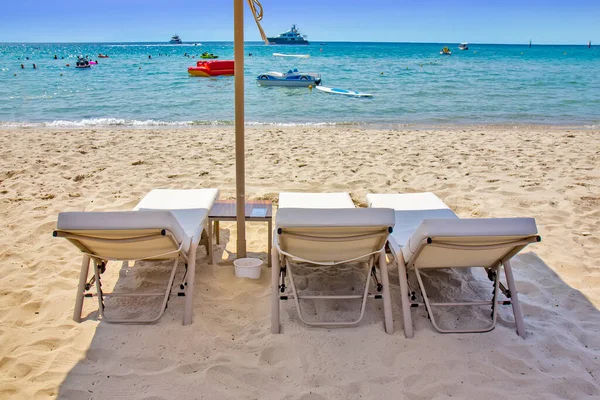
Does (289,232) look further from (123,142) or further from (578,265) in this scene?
(123,142)

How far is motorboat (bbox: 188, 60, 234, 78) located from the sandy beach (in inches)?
718

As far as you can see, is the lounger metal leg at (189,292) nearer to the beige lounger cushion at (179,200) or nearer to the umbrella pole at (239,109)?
the umbrella pole at (239,109)

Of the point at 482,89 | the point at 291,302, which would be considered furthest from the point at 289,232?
the point at 482,89

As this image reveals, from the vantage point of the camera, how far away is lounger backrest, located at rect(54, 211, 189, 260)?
8.20 feet

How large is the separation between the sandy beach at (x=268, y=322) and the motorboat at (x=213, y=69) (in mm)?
18232

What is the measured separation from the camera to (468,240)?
101 inches

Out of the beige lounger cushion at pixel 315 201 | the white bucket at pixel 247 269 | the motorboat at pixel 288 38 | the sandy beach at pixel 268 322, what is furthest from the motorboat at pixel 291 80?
the motorboat at pixel 288 38

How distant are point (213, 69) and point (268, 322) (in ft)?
73.0

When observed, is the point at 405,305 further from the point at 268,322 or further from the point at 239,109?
the point at 239,109

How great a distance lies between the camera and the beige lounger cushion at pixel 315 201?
3623 mm

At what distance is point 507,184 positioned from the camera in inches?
219

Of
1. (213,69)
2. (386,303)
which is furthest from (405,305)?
(213,69)

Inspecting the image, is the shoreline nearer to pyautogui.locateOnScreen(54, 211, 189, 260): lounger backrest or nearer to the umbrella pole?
the umbrella pole

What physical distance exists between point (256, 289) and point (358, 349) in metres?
0.96
